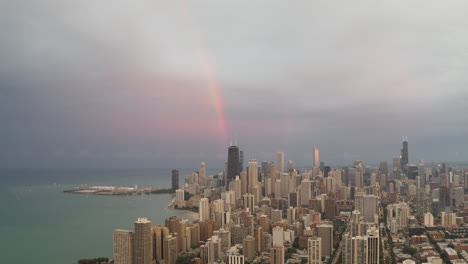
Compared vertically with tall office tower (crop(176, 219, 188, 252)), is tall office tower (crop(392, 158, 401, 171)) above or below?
above

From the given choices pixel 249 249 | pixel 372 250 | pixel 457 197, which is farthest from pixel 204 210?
pixel 457 197

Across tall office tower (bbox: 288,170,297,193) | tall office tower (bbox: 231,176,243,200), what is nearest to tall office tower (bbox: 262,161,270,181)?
tall office tower (bbox: 288,170,297,193)

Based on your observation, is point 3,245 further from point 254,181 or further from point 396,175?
point 396,175

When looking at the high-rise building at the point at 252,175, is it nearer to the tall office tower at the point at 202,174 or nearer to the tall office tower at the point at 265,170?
the tall office tower at the point at 265,170

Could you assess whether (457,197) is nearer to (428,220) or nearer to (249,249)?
(428,220)

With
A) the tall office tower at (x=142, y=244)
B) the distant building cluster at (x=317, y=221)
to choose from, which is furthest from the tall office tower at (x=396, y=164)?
the tall office tower at (x=142, y=244)

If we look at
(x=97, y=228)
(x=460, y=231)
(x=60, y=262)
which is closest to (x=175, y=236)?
(x=60, y=262)

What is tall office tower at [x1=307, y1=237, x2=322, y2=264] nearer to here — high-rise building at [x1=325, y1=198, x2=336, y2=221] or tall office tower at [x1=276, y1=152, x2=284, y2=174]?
high-rise building at [x1=325, y1=198, x2=336, y2=221]
